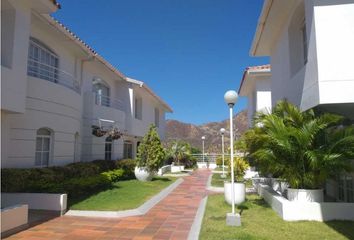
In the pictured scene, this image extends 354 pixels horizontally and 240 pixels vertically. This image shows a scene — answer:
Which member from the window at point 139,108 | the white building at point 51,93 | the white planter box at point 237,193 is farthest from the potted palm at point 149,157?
the window at point 139,108

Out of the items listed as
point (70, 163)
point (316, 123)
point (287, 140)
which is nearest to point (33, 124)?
point (70, 163)

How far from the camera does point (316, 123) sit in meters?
8.92

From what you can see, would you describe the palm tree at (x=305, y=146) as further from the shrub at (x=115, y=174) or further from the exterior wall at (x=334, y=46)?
the shrub at (x=115, y=174)

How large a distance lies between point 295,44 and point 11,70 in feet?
31.0

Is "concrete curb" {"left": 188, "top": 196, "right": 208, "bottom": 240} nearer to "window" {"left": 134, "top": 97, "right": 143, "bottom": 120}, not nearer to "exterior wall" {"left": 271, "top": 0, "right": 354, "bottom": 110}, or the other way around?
"exterior wall" {"left": 271, "top": 0, "right": 354, "bottom": 110}

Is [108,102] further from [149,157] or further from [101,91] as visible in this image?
[149,157]

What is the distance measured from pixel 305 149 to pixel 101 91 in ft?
48.2

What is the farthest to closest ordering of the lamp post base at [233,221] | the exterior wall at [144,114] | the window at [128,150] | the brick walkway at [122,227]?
the window at [128,150], the exterior wall at [144,114], the lamp post base at [233,221], the brick walkway at [122,227]

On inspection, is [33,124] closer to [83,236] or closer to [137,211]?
[137,211]

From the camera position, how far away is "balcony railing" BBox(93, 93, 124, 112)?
2006 cm

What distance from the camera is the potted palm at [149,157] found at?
1814cm

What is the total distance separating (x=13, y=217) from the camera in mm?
7805

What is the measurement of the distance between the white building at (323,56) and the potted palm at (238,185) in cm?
300

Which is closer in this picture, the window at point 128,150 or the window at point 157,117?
the window at point 128,150
